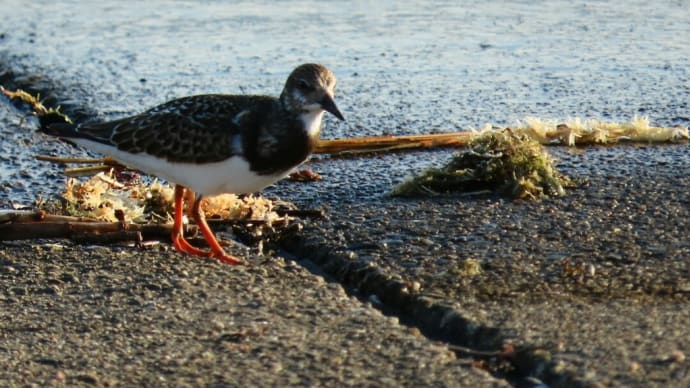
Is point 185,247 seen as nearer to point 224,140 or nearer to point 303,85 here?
point 224,140

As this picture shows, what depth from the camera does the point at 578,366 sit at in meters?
2.89

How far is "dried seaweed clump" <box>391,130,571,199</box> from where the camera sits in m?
4.54

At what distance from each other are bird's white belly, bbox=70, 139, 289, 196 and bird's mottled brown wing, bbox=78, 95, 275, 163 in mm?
24

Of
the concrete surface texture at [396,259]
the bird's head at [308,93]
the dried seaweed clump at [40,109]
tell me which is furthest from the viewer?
the dried seaweed clump at [40,109]

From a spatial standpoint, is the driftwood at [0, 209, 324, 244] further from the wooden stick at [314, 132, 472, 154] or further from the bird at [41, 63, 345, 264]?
the wooden stick at [314, 132, 472, 154]

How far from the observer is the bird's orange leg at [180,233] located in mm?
4047

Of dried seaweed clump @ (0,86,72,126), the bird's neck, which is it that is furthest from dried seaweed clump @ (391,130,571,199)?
dried seaweed clump @ (0,86,72,126)

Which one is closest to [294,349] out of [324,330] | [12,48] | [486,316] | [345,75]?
[324,330]

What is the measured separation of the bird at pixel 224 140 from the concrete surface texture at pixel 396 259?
266 mm

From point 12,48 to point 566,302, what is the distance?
5271 millimetres

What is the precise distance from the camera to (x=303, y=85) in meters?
4.15

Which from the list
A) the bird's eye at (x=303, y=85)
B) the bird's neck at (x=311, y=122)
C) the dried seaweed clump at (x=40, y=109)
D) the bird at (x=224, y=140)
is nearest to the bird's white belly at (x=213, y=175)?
the bird at (x=224, y=140)

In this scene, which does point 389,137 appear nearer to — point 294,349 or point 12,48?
point 294,349

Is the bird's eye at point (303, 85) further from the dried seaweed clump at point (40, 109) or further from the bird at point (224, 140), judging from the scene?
the dried seaweed clump at point (40, 109)
